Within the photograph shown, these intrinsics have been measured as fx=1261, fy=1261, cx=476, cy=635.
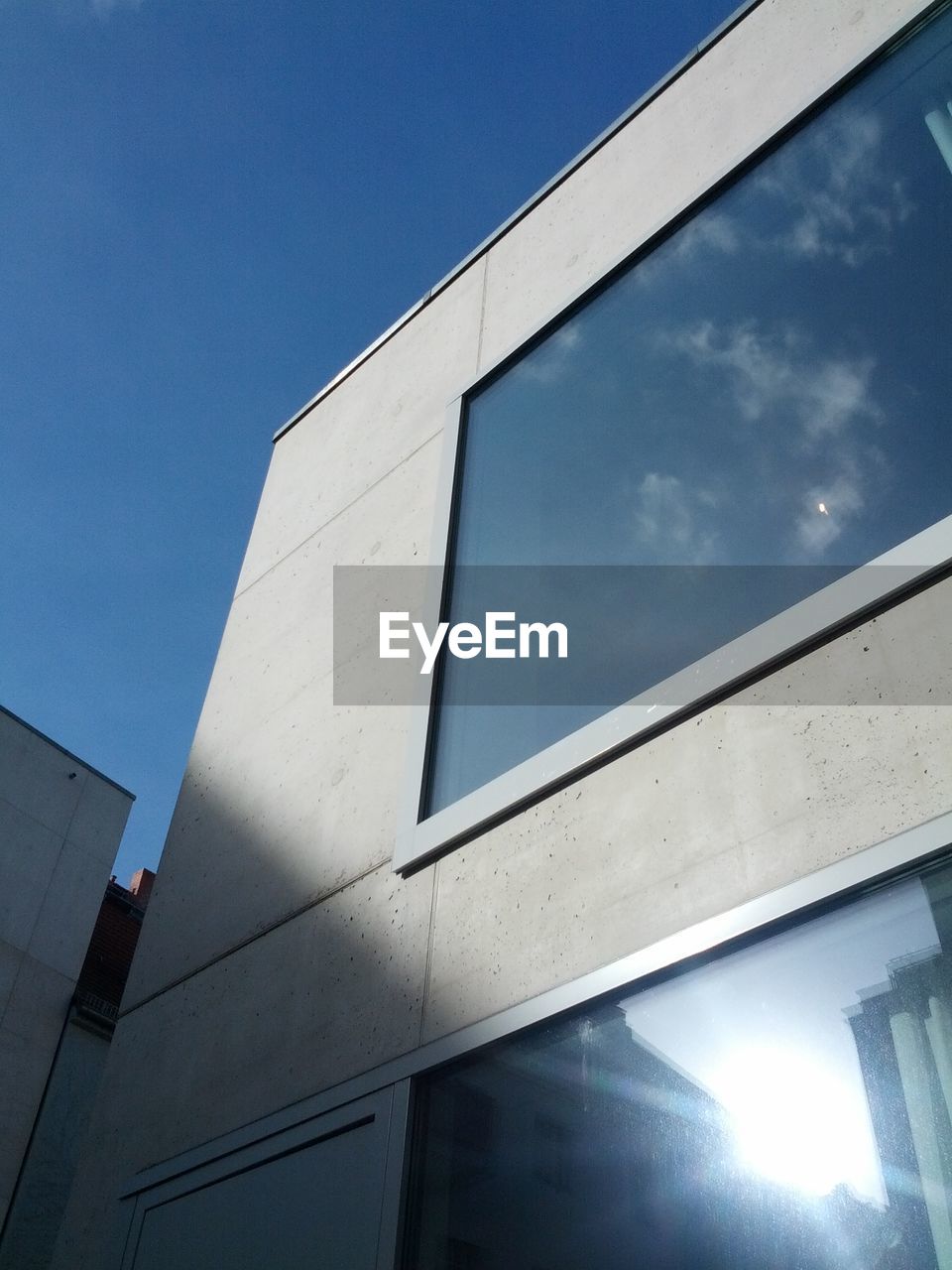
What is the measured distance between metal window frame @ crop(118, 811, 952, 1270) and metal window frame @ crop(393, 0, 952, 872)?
75 centimetres

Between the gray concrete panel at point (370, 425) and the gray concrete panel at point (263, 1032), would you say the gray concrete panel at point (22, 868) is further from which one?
the gray concrete panel at point (263, 1032)

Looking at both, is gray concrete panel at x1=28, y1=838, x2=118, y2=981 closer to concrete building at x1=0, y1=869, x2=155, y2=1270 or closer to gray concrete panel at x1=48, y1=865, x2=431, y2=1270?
concrete building at x1=0, y1=869, x2=155, y2=1270

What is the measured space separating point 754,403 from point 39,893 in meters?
15.4

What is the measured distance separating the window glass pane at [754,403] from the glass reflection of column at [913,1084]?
1.40 m

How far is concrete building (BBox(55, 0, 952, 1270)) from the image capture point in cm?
298

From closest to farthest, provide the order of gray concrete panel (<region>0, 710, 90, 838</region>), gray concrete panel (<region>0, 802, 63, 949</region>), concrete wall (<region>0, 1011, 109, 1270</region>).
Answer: concrete wall (<region>0, 1011, 109, 1270</region>) → gray concrete panel (<region>0, 802, 63, 949</region>) → gray concrete panel (<region>0, 710, 90, 838</region>)

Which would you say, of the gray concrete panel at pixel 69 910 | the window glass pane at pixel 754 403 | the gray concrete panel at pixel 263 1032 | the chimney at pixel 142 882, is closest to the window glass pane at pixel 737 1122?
the gray concrete panel at pixel 263 1032

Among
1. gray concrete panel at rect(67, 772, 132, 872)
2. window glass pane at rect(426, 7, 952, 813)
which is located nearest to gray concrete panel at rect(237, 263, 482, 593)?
window glass pane at rect(426, 7, 952, 813)

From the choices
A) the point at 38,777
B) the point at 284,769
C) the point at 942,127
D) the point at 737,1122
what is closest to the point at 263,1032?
the point at 284,769

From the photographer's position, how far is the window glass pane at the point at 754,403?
3973 millimetres

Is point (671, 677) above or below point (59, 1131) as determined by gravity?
below

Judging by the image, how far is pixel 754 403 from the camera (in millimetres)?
4512

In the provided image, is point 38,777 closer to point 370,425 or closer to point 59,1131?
point 59,1131

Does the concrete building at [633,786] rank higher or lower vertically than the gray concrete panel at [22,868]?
lower
